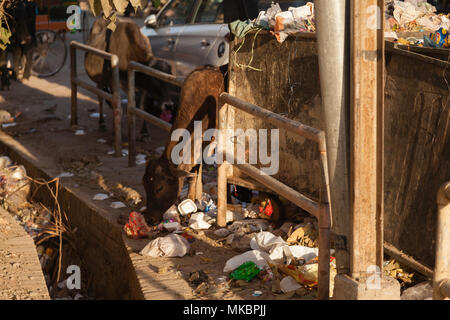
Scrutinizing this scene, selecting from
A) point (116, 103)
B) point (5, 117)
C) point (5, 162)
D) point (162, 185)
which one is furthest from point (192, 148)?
point (5, 117)

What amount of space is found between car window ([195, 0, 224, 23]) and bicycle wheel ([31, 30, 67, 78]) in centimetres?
574

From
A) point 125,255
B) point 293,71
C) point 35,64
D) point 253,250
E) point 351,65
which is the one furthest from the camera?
point 35,64

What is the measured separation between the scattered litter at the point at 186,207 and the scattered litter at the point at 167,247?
2.57 feet

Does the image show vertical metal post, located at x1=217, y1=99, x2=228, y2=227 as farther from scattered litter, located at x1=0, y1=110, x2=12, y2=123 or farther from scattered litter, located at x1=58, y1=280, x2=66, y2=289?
scattered litter, located at x1=0, y1=110, x2=12, y2=123

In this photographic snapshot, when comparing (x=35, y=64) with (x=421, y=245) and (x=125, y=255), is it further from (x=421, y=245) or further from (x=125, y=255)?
(x=421, y=245)

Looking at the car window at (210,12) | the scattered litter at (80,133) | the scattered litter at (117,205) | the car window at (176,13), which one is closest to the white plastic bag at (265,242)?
the scattered litter at (117,205)

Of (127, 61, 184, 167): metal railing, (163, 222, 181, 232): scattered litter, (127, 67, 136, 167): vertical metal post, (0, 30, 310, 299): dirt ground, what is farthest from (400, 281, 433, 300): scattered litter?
(127, 67, 136, 167): vertical metal post

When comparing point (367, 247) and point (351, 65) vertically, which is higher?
point (351, 65)

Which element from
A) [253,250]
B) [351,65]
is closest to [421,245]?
[253,250]

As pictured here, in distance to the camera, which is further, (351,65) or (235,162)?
(235,162)

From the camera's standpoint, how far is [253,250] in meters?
4.80

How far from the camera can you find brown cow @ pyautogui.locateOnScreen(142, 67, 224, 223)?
593 centimetres

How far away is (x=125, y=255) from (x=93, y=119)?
4.96 m

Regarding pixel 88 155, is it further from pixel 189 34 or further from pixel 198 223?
pixel 198 223
